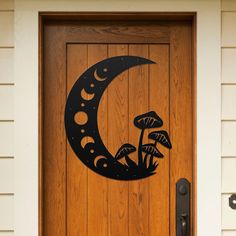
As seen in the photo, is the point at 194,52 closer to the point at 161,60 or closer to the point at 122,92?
the point at 161,60

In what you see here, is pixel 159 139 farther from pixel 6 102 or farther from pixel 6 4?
pixel 6 4

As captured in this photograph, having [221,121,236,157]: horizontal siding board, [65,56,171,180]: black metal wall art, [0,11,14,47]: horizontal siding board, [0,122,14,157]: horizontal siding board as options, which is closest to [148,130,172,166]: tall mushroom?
[65,56,171,180]: black metal wall art

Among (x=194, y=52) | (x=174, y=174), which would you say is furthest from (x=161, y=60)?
(x=174, y=174)

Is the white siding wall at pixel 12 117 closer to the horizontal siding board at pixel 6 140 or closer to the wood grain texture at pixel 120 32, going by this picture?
the horizontal siding board at pixel 6 140

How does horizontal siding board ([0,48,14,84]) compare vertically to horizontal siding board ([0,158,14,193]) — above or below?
above

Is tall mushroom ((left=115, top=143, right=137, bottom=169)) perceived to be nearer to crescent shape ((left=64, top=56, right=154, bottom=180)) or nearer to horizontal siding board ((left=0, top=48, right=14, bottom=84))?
crescent shape ((left=64, top=56, right=154, bottom=180))

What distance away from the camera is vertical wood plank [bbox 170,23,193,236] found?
223cm

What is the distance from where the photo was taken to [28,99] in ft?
6.89

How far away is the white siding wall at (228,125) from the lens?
2.11 meters

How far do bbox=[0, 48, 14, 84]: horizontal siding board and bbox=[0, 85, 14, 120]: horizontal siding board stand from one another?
0.04 m

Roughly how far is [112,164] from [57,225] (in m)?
0.46

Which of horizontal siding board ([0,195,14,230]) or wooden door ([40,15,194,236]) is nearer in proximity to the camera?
horizontal siding board ([0,195,14,230])

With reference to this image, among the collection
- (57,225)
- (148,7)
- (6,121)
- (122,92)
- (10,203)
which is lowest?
(57,225)

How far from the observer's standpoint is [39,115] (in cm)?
212
